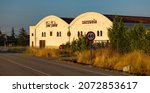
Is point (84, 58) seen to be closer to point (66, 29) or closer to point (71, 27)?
point (71, 27)

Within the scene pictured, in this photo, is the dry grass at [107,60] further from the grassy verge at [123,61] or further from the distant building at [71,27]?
A: the distant building at [71,27]

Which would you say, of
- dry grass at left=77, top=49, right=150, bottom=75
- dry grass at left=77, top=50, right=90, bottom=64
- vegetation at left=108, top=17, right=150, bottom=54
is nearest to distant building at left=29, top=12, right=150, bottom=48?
vegetation at left=108, top=17, right=150, bottom=54

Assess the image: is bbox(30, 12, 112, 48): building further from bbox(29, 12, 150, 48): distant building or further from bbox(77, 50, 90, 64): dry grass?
bbox(77, 50, 90, 64): dry grass

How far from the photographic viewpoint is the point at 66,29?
259 feet

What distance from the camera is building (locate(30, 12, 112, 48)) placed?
6719cm

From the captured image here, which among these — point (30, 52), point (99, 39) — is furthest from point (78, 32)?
point (30, 52)

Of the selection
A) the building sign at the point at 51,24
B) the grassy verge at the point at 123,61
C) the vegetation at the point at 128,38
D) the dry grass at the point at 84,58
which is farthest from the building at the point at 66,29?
the grassy verge at the point at 123,61

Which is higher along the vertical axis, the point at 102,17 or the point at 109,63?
the point at 102,17

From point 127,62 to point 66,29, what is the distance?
53.1 m

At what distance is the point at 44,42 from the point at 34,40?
4.53m

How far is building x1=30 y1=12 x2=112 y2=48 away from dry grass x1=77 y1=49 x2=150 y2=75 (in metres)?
34.0

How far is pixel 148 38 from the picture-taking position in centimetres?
3447

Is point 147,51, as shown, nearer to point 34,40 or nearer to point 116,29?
point 116,29

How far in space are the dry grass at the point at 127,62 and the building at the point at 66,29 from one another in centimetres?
3397
